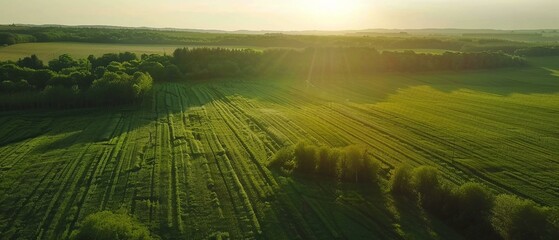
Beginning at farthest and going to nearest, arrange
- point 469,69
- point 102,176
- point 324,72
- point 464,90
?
point 469,69
point 324,72
point 464,90
point 102,176

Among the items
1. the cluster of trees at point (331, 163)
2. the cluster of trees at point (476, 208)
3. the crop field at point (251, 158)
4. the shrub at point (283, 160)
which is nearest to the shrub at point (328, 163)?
the cluster of trees at point (331, 163)

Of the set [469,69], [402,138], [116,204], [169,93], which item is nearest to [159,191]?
[116,204]

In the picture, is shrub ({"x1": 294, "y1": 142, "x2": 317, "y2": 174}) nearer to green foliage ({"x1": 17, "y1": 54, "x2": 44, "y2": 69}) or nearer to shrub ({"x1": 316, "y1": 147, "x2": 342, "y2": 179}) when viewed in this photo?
shrub ({"x1": 316, "y1": 147, "x2": 342, "y2": 179})

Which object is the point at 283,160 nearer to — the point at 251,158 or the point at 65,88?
the point at 251,158

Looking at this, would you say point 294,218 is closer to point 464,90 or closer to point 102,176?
point 102,176

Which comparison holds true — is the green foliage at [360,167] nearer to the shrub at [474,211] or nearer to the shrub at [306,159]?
the shrub at [306,159]

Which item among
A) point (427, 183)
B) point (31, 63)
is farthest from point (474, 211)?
point (31, 63)
